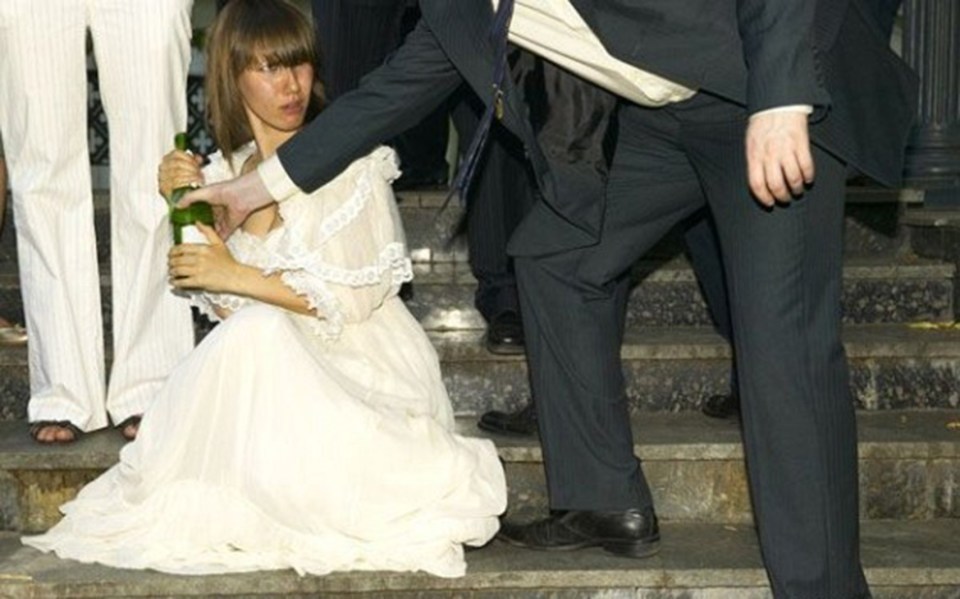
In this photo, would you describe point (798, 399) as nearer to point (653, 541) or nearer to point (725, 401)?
point (653, 541)

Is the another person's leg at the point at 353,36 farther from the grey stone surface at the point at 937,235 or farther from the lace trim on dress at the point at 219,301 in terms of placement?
the grey stone surface at the point at 937,235

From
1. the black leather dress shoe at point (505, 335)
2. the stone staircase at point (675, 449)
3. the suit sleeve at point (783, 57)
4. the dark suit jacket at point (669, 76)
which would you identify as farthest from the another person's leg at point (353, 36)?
the suit sleeve at point (783, 57)

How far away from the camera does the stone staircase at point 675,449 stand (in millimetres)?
4316

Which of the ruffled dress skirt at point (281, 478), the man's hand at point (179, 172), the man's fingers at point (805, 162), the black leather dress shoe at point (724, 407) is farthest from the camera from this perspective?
the black leather dress shoe at point (724, 407)

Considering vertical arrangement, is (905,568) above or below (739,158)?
below

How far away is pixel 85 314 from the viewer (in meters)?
5.13

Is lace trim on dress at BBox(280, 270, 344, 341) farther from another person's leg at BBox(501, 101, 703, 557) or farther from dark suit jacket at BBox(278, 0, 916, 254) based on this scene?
another person's leg at BBox(501, 101, 703, 557)

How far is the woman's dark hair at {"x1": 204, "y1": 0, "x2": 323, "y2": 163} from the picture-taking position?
15.0ft

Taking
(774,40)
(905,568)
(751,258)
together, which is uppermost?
(774,40)

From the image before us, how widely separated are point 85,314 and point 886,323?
2373 millimetres

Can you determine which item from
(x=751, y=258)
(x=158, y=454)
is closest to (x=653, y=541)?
(x=751, y=258)

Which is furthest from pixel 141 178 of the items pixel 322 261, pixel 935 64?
pixel 935 64

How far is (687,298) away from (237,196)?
1.82 m

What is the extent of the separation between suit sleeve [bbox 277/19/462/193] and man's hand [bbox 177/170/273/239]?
10 centimetres
